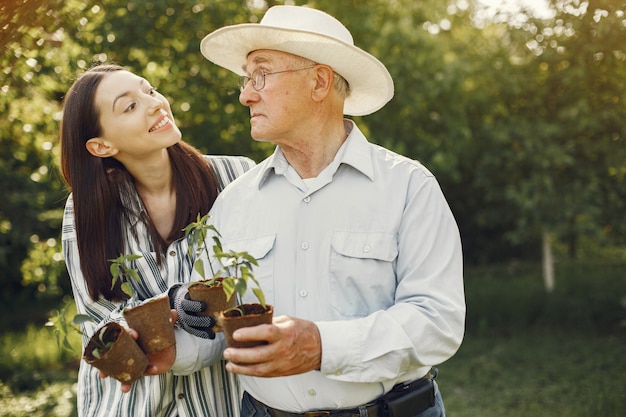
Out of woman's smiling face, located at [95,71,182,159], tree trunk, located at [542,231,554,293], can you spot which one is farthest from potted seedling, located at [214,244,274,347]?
tree trunk, located at [542,231,554,293]

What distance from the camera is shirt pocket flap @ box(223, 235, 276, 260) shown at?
2457 mm

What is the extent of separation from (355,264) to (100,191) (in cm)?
109

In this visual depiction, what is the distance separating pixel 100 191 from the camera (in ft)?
9.36

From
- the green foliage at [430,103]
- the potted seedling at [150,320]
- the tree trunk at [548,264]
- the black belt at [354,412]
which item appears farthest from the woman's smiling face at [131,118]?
the tree trunk at [548,264]

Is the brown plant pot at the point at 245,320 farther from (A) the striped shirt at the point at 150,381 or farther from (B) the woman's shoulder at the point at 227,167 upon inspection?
(B) the woman's shoulder at the point at 227,167

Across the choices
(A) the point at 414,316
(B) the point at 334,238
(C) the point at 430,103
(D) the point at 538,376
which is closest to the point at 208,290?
(B) the point at 334,238

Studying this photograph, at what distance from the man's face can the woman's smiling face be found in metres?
0.49

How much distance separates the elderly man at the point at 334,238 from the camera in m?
2.14

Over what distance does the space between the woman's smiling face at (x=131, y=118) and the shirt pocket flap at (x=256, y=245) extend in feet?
1.87

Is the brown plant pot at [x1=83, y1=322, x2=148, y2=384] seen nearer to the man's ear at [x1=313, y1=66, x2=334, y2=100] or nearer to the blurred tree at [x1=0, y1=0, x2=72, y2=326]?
the man's ear at [x1=313, y1=66, x2=334, y2=100]

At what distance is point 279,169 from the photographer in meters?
2.58

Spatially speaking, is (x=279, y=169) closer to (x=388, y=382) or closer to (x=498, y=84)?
(x=388, y=382)

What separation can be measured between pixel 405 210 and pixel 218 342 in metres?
0.78

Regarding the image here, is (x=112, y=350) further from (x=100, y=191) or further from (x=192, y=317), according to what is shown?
(x=100, y=191)
